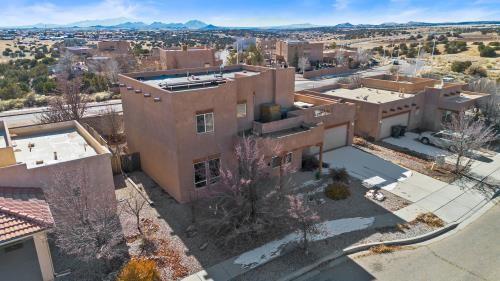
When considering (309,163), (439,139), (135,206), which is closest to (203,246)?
(135,206)

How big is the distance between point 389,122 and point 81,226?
27.0m

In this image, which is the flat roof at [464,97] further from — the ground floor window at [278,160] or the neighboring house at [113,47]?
the neighboring house at [113,47]

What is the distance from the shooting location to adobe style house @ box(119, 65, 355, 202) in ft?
61.8

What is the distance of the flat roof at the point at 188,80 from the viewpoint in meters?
21.0

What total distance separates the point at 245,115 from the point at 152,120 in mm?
5802

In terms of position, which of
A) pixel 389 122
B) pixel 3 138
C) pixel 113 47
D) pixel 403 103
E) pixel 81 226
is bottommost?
pixel 389 122

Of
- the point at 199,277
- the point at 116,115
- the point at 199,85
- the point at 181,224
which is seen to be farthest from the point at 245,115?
the point at 116,115

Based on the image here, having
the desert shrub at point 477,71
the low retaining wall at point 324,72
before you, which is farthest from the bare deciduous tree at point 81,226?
the desert shrub at point 477,71

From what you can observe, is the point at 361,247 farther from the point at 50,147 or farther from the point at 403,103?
the point at 403,103

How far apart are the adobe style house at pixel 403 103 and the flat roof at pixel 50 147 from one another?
2196 cm

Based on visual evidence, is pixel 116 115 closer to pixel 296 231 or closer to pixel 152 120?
pixel 152 120

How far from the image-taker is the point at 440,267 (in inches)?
586

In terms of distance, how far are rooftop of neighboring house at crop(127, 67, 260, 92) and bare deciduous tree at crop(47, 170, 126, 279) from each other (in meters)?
8.03

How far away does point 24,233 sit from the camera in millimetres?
12141
